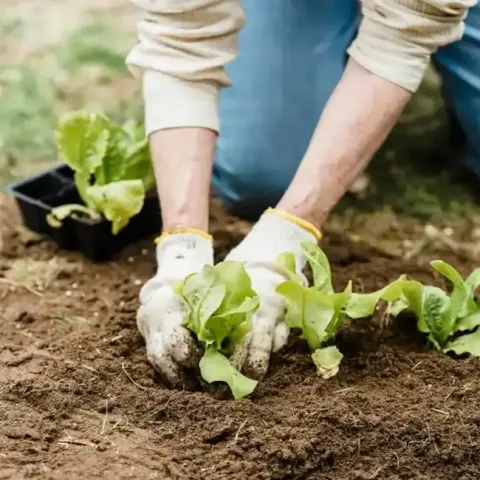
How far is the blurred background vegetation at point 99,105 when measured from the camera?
1760 millimetres

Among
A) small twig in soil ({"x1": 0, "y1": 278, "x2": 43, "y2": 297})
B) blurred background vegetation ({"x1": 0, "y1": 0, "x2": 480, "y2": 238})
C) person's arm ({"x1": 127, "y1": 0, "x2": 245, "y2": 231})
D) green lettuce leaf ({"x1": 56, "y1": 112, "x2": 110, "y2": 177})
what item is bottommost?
blurred background vegetation ({"x1": 0, "y1": 0, "x2": 480, "y2": 238})

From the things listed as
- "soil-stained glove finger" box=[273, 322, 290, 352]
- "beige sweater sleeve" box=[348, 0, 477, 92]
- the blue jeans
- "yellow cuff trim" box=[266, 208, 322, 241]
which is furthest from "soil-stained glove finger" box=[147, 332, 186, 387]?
the blue jeans

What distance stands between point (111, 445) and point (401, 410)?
318 millimetres

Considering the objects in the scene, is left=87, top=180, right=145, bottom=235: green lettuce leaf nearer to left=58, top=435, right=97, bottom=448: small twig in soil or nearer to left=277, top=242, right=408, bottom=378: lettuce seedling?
left=277, top=242, right=408, bottom=378: lettuce seedling

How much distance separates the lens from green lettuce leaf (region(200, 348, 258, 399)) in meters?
1.07

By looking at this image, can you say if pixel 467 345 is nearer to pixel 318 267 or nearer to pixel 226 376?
pixel 318 267

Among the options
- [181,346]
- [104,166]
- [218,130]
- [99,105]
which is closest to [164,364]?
[181,346]

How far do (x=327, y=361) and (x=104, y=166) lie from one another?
570 mm

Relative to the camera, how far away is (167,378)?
3.73 ft

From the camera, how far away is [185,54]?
1.30 metres

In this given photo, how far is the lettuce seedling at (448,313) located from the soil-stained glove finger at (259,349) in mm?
193

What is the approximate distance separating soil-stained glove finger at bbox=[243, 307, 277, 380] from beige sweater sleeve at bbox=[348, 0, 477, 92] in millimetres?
361

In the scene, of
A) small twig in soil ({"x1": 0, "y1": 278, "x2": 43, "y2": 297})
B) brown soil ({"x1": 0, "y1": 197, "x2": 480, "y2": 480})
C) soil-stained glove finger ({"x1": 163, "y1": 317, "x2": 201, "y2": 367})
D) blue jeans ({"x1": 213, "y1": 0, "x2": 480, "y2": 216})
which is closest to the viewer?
brown soil ({"x1": 0, "y1": 197, "x2": 480, "y2": 480})

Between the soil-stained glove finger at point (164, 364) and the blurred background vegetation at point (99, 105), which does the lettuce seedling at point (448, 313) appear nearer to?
the soil-stained glove finger at point (164, 364)
